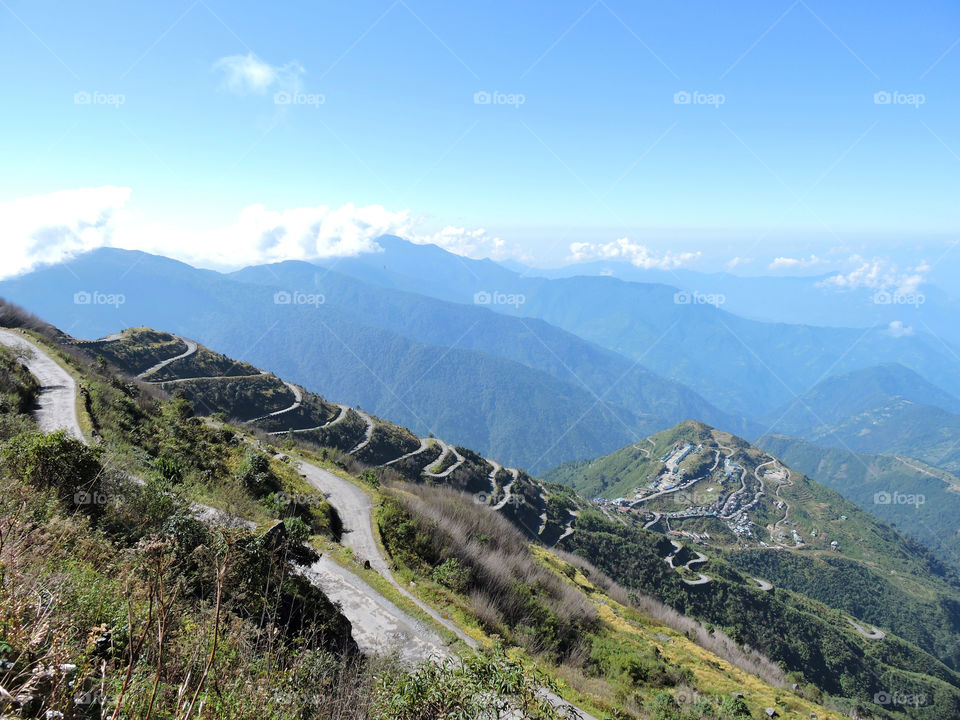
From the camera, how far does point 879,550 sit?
4577 inches

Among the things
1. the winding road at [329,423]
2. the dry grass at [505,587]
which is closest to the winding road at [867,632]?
the dry grass at [505,587]

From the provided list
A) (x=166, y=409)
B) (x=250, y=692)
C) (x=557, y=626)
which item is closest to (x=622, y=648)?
(x=557, y=626)

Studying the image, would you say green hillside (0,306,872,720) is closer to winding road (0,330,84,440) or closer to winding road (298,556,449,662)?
winding road (298,556,449,662)

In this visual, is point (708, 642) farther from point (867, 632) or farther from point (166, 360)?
point (166, 360)

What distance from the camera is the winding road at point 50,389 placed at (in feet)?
60.2

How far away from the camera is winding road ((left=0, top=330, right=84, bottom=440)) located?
18.4 metres

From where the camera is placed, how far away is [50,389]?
23.2m

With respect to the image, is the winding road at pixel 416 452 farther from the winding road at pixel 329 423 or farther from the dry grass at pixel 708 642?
the dry grass at pixel 708 642

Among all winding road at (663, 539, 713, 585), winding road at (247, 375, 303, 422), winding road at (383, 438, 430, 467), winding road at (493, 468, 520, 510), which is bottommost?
winding road at (663, 539, 713, 585)

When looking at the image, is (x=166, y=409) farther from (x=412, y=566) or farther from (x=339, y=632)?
(x=339, y=632)

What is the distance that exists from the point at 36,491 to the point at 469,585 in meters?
12.9

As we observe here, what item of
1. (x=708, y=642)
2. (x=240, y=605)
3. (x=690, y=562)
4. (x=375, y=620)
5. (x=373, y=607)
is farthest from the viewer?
(x=690, y=562)

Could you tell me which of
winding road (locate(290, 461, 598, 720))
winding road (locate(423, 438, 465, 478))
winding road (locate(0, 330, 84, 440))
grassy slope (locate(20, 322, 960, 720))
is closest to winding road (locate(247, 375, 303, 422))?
winding road (locate(423, 438, 465, 478))

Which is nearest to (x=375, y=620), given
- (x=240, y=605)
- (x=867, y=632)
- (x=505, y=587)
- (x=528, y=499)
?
(x=240, y=605)
